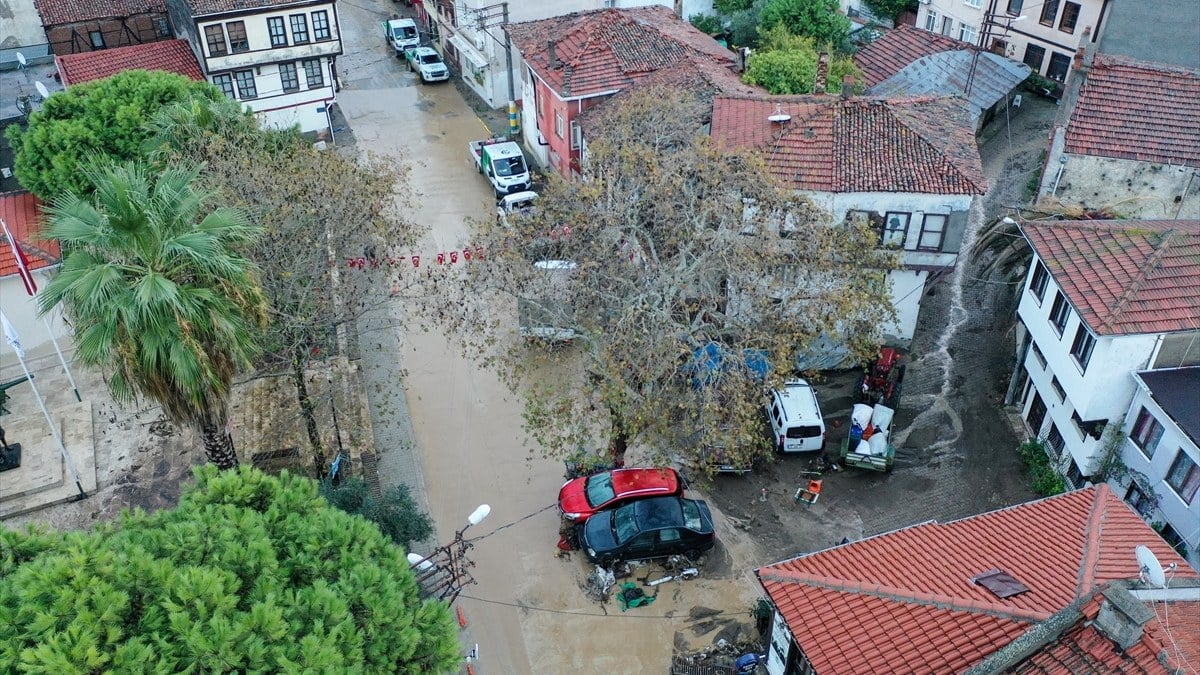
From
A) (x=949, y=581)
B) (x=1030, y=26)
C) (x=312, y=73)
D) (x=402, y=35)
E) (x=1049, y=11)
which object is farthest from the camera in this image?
(x=402, y=35)

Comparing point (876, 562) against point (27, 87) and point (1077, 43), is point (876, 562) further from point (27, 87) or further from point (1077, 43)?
point (27, 87)

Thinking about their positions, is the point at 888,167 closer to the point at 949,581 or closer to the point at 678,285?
the point at 678,285

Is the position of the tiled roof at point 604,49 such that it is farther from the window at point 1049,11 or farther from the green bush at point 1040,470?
the green bush at point 1040,470

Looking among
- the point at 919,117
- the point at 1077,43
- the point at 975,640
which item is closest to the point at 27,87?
the point at 919,117

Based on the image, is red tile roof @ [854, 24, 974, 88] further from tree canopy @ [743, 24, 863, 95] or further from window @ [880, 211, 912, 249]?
window @ [880, 211, 912, 249]

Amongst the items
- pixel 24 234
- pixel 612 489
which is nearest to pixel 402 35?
pixel 24 234

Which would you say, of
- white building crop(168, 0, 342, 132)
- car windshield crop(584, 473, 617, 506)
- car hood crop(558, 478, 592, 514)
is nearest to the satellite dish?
car windshield crop(584, 473, 617, 506)
